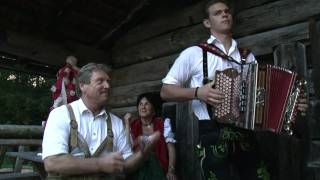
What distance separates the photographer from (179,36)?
5.39 m

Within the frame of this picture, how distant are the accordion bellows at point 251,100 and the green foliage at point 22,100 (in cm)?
2265

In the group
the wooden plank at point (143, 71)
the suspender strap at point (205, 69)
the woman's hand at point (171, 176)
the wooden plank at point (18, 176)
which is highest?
the wooden plank at point (143, 71)

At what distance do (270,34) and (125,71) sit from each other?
2.72 m

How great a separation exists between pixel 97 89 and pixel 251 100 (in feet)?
3.32

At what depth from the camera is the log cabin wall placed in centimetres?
365

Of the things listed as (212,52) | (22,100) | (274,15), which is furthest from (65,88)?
(22,100)

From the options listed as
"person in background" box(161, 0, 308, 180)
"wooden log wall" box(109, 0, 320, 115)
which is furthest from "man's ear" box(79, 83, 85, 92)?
"wooden log wall" box(109, 0, 320, 115)

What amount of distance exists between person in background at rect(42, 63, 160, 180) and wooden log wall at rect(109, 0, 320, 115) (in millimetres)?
1878

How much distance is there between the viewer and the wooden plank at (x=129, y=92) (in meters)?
5.80

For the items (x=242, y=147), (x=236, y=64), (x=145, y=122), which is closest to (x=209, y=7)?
(x=236, y=64)

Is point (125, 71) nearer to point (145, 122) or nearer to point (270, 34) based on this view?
point (145, 122)

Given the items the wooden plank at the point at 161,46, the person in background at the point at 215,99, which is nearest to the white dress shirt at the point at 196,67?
the person in background at the point at 215,99

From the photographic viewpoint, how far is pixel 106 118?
9.61ft

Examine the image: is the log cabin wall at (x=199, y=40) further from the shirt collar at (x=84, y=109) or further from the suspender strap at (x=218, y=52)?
the shirt collar at (x=84, y=109)
